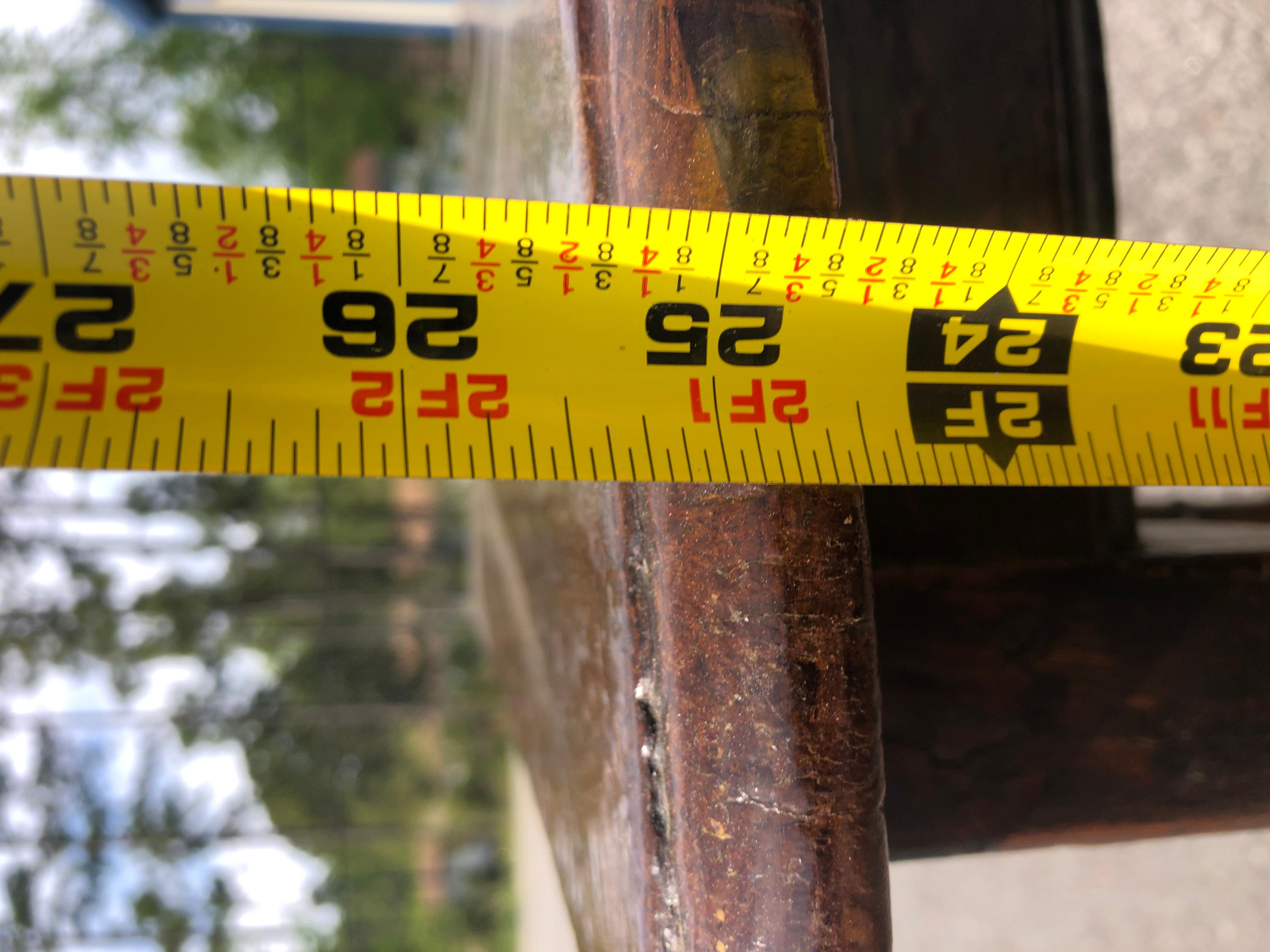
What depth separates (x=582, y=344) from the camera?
0.99 m

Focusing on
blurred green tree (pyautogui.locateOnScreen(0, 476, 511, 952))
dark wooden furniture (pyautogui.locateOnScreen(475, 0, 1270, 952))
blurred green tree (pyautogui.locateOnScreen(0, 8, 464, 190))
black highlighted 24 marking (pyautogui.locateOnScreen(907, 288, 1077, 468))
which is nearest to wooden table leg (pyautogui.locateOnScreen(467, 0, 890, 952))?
dark wooden furniture (pyautogui.locateOnScreen(475, 0, 1270, 952))

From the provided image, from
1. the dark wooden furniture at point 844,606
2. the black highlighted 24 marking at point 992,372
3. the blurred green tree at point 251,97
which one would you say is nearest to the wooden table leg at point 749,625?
the dark wooden furniture at point 844,606

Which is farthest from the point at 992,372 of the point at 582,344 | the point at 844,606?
the point at 582,344

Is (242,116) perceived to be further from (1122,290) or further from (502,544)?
(1122,290)

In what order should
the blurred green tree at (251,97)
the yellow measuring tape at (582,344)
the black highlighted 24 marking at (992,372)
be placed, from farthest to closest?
the blurred green tree at (251,97), the black highlighted 24 marking at (992,372), the yellow measuring tape at (582,344)

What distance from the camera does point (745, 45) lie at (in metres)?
0.97

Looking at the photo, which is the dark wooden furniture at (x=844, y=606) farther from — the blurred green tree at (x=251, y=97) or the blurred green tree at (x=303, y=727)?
the blurred green tree at (x=251, y=97)

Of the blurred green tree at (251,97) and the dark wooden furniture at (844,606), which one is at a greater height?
the blurred green tree at (251,97)

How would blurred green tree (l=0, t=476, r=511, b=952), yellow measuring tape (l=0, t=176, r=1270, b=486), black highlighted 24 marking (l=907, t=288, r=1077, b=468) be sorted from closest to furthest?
yellow measuring tape (l=0, t=176, r=1270, b=486)
black highlighted 24 marking (l=907, t=288, r=1077, b=468)
blurred green tree (l=0, t=476, r=511, b=952)

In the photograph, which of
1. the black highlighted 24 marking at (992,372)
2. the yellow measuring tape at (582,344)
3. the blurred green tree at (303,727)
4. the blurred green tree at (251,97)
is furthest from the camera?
the blurred green tree at (251,97)

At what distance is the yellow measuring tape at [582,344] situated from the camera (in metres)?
0.91

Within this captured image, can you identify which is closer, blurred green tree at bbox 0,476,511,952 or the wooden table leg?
the wooden table leg

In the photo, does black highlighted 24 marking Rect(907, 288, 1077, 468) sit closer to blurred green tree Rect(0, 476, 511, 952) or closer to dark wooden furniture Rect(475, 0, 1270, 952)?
dark wooden furniture Rect(475, 0, 1270, 952)

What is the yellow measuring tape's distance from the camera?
914 mm
